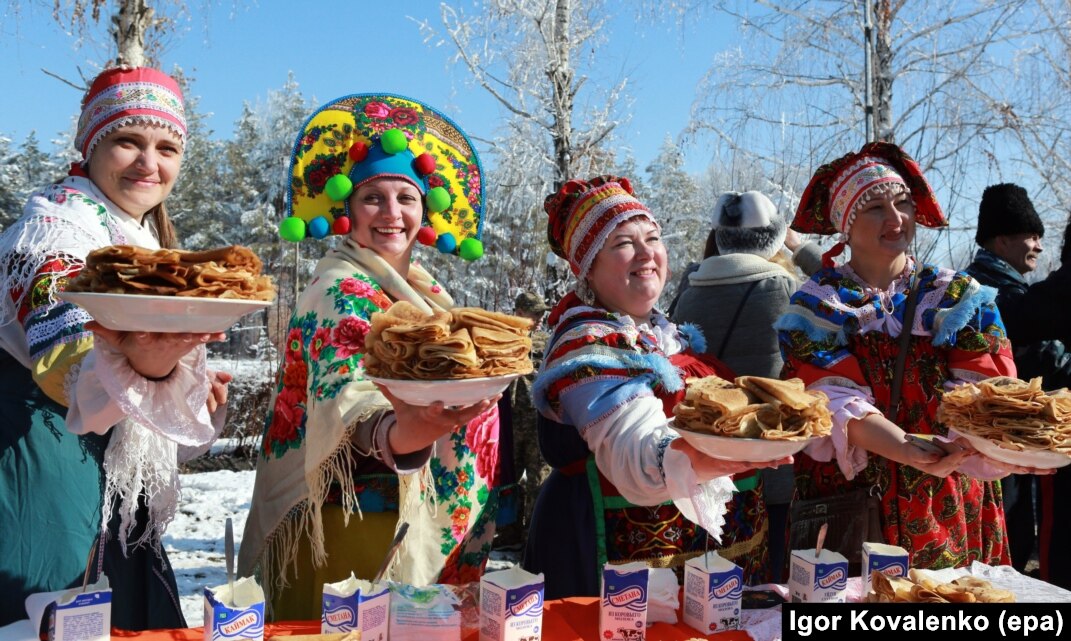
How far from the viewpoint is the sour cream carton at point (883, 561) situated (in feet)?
6.75

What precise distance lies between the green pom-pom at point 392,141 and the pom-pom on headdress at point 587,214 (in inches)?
19.4

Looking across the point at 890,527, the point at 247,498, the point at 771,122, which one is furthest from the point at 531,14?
the point at 890,527

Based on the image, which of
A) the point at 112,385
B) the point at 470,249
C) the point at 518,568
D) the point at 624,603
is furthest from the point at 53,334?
the point at 624,603

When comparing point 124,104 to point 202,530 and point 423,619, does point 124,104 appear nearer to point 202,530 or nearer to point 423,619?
point 423,619

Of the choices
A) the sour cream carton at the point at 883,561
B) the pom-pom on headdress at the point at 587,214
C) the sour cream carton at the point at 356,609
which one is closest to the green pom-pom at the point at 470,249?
the pom-pom on headdress at the point at 587,214

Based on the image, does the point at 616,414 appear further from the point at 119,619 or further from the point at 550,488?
the point at 119,619

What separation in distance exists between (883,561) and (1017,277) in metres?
2.49

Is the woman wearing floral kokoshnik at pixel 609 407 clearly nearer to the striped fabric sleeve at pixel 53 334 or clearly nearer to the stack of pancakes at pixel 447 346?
the stack of pancakes at pixel 447 346

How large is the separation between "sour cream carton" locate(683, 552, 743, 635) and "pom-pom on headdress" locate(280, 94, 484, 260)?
1273mm

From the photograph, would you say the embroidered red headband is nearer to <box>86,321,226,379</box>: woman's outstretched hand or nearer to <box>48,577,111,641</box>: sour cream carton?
<box>86,321,226,379</box>: woman's outstretched hand

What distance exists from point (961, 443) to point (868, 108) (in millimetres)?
5873

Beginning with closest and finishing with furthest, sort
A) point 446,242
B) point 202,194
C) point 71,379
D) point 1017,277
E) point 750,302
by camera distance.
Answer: point 71,379 → point 446,242 → point 750,302 → point 1017,277 → point 202,194

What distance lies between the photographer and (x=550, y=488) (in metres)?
2.47

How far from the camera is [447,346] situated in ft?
5.73
